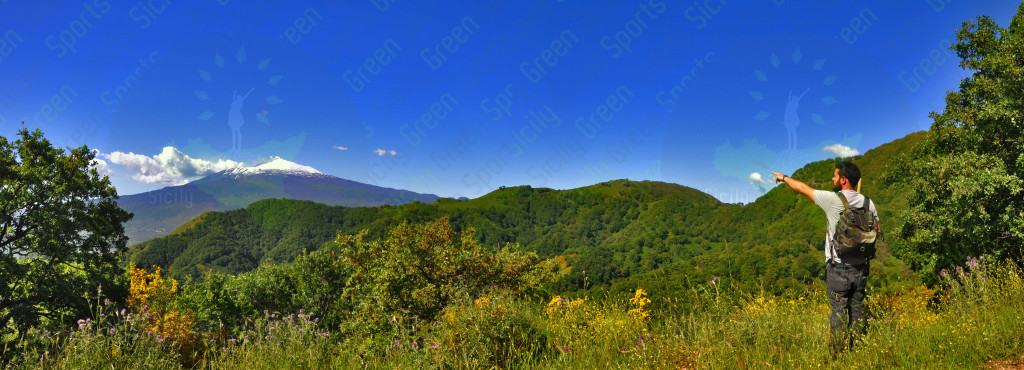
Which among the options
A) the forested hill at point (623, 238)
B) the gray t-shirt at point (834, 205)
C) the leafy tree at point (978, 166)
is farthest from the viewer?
the forested hill at point (623, 238)

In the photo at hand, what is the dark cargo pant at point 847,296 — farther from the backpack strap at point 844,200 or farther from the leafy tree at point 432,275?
the leafy tree at point 432,275

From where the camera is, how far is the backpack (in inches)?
139

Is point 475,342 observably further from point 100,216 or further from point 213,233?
point 213,233

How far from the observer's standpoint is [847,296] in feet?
12.0

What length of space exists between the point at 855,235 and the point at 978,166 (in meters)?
11.1

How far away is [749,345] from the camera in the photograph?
11.0 feet

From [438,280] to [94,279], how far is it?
16840 mm

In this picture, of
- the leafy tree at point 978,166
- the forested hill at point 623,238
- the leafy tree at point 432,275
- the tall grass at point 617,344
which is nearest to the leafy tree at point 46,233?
the leafy tree at point 432,275

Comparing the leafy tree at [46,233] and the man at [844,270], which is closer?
the man at [844,270]

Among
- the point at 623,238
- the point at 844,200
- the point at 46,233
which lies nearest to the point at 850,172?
the point at 844,200

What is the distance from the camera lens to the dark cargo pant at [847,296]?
140 inches

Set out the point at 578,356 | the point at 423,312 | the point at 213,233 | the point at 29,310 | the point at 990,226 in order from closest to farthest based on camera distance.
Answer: the point at 578,356 → the point at 990,226 → the point at 423,312 → the point at 29,310 → the point at 213,233

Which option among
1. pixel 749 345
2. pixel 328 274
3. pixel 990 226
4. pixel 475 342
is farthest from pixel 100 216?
pixel 990 226

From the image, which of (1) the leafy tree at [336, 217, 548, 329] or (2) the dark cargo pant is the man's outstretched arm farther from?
(1) the leafy tree at [336, 217, 548, 329]
